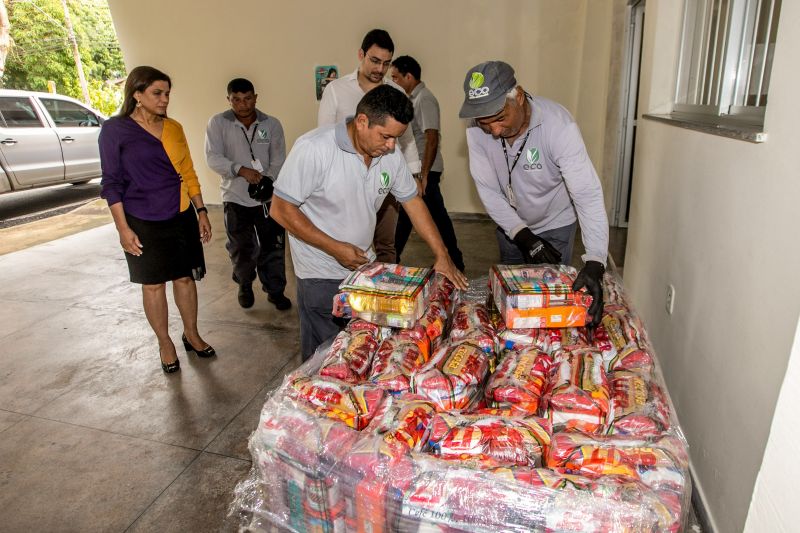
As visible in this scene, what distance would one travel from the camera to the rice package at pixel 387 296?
174 cm

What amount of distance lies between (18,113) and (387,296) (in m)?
9.30

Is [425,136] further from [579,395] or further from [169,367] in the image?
[579,395]

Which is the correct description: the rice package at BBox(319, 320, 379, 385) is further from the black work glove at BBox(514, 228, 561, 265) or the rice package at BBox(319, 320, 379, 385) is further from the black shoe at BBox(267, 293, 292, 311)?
the black shoe at BBox(267, 293, 292, 311)

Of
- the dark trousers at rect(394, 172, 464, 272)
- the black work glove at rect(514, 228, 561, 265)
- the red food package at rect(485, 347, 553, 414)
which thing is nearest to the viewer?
the red food package at rect(485, 347, 553, 414)

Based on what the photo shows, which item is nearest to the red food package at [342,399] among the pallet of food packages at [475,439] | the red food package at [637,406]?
the pallet of food packages at [475,439]

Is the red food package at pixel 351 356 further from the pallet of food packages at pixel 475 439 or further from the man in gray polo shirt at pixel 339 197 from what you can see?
the man in gray polo shirt at pixel 339 197

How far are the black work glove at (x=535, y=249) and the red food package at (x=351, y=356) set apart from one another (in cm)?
90

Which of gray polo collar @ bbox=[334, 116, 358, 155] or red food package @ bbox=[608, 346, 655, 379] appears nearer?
red food package @ bbox=[608, 346, 655, 379]

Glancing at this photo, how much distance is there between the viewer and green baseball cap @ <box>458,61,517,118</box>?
6.40 feet

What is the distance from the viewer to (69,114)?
30.3 feet

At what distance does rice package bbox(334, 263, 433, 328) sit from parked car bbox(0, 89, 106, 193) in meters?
8.64

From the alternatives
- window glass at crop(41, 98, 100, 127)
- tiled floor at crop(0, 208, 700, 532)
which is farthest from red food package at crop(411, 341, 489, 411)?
window glass at crop(41, 98, 100, 127)

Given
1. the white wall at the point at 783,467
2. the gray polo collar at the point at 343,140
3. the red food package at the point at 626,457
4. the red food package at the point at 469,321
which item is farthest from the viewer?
the gray polo collar at the point at 343,140

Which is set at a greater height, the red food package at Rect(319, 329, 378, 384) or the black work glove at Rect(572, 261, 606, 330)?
the black work glove at Rect(572, 261, 606, 330)
